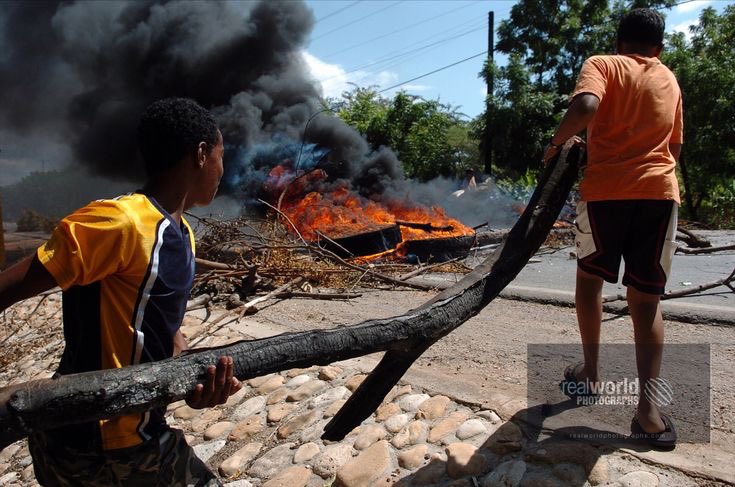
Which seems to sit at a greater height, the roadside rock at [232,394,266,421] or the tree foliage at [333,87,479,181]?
the tree foliage at [333,87,479,181]

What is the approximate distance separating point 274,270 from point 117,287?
203 inches

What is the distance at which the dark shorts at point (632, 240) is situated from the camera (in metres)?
2.66

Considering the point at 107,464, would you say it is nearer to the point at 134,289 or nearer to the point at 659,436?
the point at 134,289

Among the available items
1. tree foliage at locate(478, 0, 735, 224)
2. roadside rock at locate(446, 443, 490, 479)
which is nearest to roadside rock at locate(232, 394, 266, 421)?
roadside rock at locate(446, 443, 490, 479)

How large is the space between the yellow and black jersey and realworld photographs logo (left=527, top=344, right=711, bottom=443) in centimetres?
198

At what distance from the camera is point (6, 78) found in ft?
56.9

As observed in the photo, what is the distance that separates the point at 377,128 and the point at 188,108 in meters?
21.7

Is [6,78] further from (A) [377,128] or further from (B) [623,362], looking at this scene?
(B) [623,362]

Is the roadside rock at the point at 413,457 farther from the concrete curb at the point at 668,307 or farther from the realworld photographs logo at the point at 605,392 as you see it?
the concrete curb at the point at 668,307

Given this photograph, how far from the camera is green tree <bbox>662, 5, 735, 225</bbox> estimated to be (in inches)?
653

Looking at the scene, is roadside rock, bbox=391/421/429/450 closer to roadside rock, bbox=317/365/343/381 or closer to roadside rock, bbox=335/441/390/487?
roadside rock, bbox=335/441/390/487

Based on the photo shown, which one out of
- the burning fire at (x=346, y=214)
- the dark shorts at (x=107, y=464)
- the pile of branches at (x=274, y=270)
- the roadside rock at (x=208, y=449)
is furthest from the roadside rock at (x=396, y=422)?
the burning fire at (x=346, y=214)

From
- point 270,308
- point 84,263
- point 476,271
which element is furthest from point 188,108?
point 270,308

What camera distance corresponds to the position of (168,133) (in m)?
1.95
